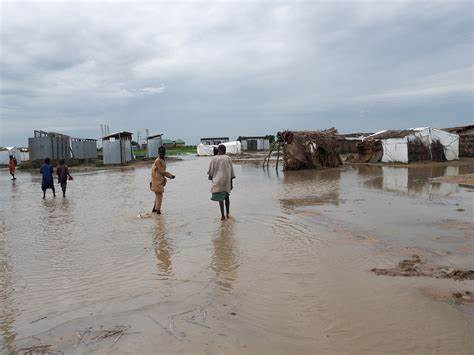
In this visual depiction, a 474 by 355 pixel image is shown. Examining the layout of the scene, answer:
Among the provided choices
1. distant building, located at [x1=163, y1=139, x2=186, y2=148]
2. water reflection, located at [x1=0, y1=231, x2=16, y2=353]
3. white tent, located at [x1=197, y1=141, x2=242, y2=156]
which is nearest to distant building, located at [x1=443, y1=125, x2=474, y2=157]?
white tent, located at [x1=197, y1=141, x2=242, y2=156]

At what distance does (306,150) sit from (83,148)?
24.4m

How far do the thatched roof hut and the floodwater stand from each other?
13.7 meters

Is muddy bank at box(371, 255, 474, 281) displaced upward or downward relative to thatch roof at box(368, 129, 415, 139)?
downward

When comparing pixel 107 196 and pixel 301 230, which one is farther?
pixel 107 196

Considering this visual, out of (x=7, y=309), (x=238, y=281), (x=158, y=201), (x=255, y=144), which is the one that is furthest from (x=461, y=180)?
(x=255, y=144)

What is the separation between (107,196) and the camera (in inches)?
629

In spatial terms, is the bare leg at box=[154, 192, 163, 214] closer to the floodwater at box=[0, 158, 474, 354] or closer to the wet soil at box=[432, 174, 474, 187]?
the floodwater at box=[0, 158, 474, 354]

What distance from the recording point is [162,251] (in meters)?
7.23

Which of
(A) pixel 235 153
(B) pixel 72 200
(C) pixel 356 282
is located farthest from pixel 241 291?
(A) pixel 235 153

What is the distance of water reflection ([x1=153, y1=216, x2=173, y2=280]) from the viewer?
603cm

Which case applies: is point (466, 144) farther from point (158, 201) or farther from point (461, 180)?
point (158, 201)

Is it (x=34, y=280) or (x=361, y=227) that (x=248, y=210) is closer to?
(x=361, y=227)

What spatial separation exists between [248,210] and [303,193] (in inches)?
160

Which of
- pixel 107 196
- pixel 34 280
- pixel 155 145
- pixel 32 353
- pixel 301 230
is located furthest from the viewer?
pixel 155 145
